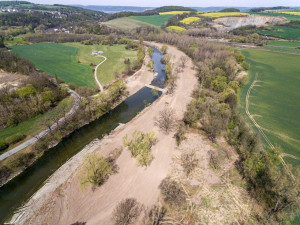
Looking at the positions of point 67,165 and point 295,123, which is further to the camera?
point 295,123

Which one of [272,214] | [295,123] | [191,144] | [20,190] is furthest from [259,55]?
[20,190]

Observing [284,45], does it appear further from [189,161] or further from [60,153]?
[60,153]

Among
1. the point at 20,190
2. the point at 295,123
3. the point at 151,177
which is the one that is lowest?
the point at 20,190

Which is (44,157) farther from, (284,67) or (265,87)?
(284,67)

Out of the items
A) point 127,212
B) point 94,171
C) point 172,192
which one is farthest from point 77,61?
point 172,192

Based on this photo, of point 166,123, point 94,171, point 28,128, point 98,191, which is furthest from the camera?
point 166,123

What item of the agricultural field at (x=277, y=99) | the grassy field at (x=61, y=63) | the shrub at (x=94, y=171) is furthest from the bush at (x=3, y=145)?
the agricultural field at (x=277, y=99)
